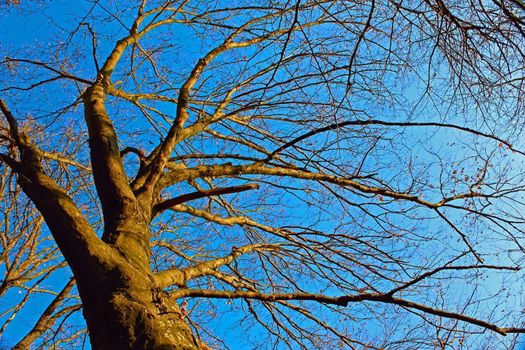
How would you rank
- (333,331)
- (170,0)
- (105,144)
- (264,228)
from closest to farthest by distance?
(105,144) < (333,331) < (264,228) < (170,0)

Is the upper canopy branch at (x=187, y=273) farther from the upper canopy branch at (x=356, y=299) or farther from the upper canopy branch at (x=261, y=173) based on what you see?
the upper canopy branch at (x=261, y=173)

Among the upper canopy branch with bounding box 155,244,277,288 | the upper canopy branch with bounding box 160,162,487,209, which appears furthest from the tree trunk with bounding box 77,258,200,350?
the upper canopy branch with bounding box 160,162,487,209

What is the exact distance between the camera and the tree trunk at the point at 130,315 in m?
1.61

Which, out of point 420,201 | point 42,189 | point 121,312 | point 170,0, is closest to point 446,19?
point 420,201

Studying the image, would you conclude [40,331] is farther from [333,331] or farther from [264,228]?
[333,331]

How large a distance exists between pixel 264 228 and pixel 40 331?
3.07 meters

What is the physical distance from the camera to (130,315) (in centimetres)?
167

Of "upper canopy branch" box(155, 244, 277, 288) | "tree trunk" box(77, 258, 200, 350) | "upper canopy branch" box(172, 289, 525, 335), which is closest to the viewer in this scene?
"tree trunk" box(77, 258, 200, 350)

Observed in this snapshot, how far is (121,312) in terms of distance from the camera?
1677 millimetres

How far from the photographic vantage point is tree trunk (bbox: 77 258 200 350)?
161cm

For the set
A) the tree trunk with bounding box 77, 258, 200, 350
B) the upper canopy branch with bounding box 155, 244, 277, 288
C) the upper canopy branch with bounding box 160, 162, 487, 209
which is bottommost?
the tree trunk with bounding box 77, 258, 200, 350

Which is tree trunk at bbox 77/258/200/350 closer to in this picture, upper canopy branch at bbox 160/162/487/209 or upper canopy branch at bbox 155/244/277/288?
upper canopy branch at bbox 155/244/277/288

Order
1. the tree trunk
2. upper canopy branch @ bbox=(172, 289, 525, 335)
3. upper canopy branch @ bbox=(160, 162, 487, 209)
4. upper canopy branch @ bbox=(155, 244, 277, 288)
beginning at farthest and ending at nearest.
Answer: upper canopy branch @ bbox=(160, 162, 487, 209), upper canopy branch @ bbox=(155, 244, 277, 288), upper canopy branch @ bbox=(172, 289, 525, 335), the tree trunk

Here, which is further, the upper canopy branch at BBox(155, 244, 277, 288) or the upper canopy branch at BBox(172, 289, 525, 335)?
the upper canopy branch at BBox(155, 244, 277, 288)
